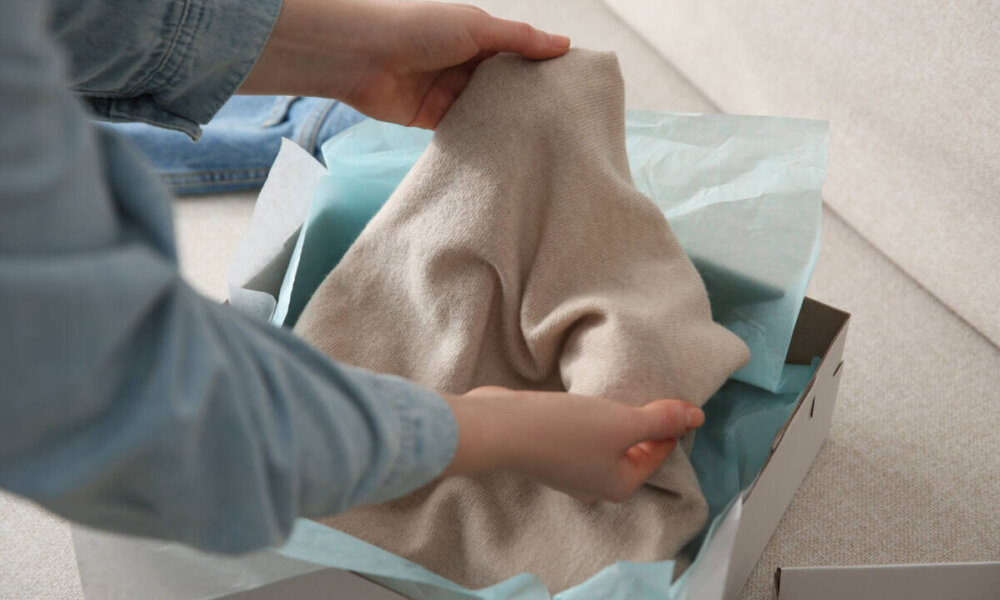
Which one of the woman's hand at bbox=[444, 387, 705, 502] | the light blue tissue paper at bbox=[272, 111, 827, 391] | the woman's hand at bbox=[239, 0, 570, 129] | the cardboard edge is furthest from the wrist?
the cardboard edge

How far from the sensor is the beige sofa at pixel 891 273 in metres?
0.65

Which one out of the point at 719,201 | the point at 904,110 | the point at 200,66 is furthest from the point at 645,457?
the point at 904,110

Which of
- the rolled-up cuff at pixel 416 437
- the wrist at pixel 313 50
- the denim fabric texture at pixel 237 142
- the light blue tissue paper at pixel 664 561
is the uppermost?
the wrist at pixel 313 50

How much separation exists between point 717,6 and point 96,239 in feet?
2.74

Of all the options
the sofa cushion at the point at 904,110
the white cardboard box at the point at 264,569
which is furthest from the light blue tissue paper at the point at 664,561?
the sofa cushion at the point at 904,110

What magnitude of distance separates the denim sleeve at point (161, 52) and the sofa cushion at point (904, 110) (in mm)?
510

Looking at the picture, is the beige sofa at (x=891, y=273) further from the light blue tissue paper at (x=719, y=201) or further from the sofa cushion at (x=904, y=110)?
the light blue tissue paper at (x=719, y=201)

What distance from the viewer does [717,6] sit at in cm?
97

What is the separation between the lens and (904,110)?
2.49 ft

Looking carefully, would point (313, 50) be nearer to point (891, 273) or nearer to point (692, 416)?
point (692, 416)

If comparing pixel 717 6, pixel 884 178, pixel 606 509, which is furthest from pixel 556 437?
pixel 717 6

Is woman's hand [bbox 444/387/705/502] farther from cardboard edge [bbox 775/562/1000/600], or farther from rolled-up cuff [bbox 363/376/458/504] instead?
cardboard edge [bbox 775/562/1000/600]

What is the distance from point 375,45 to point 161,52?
14 centimetres

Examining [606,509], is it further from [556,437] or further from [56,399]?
[56,399]
